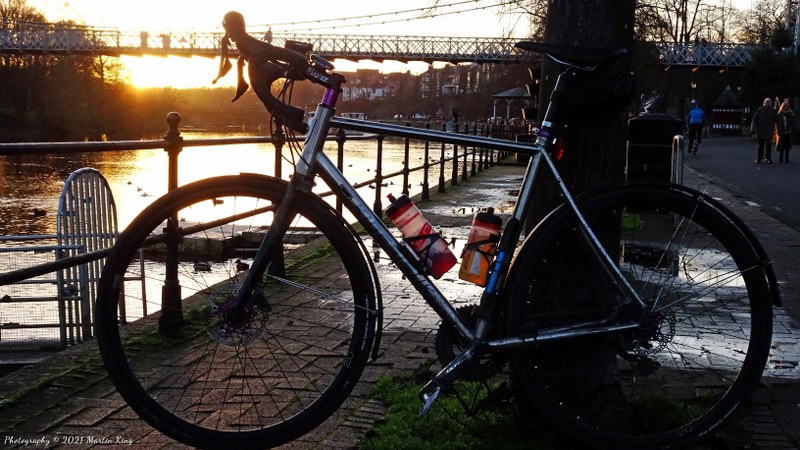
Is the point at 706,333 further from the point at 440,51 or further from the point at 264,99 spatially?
the point at 440,51

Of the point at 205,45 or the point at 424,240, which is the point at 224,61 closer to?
the point at 424,240

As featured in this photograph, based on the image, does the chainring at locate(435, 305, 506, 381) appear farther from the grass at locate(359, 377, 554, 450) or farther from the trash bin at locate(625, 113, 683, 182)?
the trash bin at locate(625, 113, 683, 182)

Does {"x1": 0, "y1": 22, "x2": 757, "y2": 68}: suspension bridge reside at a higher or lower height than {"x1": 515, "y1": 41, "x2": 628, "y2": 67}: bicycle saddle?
higher

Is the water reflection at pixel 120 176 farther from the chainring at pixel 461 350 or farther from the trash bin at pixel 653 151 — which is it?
the chainring at pixel 461 350

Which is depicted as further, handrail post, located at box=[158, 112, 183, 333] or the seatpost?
handrail post, located at box=[158, 112, 183, 333]

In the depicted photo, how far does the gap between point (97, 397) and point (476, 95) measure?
222ft

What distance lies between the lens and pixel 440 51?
258 feet

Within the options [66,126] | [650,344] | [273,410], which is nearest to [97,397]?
[273,410]

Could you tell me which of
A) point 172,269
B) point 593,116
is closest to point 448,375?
point 593,116

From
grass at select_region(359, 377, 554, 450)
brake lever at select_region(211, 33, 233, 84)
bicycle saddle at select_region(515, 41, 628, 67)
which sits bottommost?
grass at select_region(359, 377, 554, 450)

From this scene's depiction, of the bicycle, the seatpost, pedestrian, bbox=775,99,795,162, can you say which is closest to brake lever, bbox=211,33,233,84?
the bicycle

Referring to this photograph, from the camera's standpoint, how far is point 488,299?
2875mm

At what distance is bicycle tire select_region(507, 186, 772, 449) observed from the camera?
2.90 meters

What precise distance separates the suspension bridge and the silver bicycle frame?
6430cm
